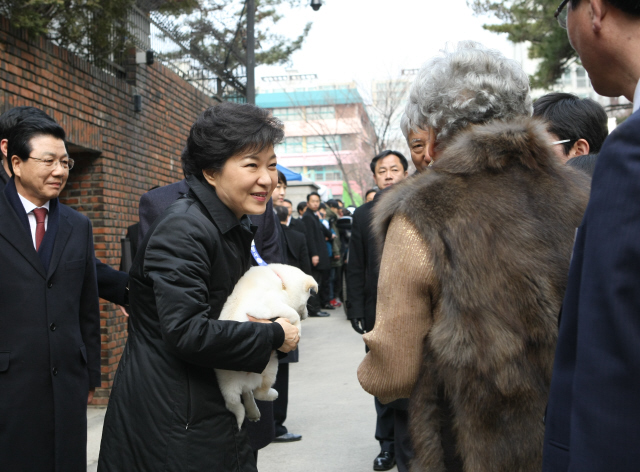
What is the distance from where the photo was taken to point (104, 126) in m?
6.90

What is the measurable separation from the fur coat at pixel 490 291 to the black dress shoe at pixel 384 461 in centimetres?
345

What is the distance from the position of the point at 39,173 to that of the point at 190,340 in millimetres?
1715

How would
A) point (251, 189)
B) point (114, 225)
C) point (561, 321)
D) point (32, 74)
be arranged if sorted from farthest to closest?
point (114, 225)
point (32, 74)
point (251, 189)
point (561, 321)

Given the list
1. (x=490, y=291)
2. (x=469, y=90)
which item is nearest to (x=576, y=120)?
(x=469, y=90)

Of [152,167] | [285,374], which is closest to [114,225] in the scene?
[152,167]

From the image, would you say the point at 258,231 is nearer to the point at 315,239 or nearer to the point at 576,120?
the point at 576,120

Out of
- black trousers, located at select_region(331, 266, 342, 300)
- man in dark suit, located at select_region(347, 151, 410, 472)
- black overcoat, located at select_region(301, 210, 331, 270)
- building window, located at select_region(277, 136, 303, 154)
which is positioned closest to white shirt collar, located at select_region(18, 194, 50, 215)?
man in dark suit, located at select_region(347, 151, 410, 472)

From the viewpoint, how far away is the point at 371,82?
26.7 metres

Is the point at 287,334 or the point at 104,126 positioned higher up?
the point at 104,126

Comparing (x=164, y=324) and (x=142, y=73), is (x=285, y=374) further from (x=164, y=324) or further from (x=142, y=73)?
(x=142, y=73)

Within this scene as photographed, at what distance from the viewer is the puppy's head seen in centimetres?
247

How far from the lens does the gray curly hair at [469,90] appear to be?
1983 mm

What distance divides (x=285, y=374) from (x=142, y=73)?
14.5 ft

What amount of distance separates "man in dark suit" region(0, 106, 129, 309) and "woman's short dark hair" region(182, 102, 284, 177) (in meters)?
1.26
